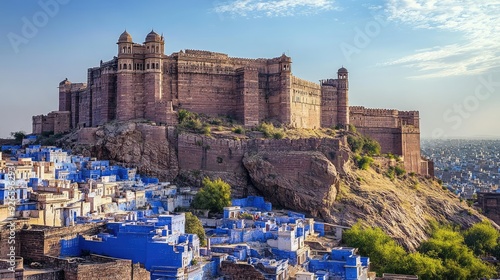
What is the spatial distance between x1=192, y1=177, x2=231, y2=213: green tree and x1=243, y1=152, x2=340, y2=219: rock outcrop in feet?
8.40

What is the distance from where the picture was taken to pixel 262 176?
2583cm

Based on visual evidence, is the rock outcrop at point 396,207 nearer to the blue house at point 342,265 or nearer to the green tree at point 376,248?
the green tree at point 376,248

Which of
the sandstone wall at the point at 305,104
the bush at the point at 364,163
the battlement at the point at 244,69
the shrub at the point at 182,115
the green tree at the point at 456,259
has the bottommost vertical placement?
the green tree at the point at 456,259

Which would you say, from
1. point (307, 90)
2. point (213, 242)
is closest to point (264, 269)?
point (213, 242)

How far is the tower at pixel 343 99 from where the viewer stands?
1460 inches

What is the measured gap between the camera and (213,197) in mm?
23094

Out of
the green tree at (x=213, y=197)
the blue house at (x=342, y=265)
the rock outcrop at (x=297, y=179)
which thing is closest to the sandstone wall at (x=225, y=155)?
the rock outcrop at (x=297, y=179)

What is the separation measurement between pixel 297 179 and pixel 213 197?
173 inches

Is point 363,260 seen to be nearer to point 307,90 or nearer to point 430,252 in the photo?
point 430,252

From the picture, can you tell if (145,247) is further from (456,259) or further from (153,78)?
(153,78)

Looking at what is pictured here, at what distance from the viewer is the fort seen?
92.0 ft

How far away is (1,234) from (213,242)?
6949 mm

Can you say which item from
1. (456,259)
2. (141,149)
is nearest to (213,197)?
(141,149)

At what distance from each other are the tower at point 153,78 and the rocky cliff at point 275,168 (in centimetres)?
133
